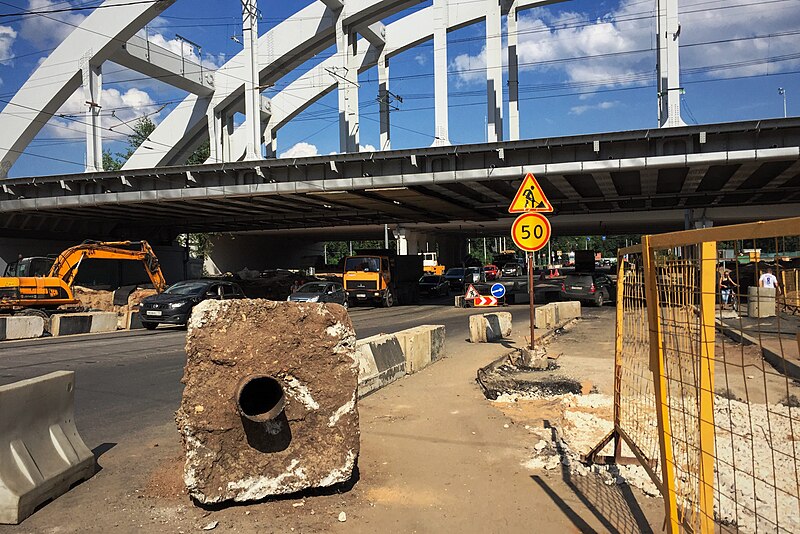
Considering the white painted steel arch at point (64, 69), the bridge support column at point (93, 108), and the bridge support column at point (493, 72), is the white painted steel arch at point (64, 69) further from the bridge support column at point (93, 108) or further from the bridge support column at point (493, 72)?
the bridge support column at point (493, 72)

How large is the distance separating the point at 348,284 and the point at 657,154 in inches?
643

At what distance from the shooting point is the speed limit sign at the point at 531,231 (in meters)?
10.7

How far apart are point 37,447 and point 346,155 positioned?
872 inches

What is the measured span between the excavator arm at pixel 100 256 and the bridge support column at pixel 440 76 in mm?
17491

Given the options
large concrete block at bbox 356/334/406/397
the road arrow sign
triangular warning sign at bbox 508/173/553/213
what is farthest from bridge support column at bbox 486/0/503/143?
large concrete block at bbox 356/334/406/397

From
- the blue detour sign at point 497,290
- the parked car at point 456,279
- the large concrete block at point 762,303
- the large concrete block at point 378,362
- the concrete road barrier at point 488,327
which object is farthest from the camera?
→ the parked car at point 456,279

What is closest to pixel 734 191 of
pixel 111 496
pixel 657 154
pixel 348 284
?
pixel 657 154

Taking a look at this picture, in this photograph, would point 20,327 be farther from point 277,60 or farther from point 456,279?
point 456,279

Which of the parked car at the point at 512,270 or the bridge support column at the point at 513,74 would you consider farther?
the parked car at the point at 512,270

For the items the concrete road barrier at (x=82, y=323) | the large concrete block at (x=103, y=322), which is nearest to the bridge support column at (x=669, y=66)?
the large concrete block at (x=103, y=322)

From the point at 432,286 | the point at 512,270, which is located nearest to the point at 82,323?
the point at 432,286

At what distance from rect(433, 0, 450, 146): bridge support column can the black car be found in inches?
738

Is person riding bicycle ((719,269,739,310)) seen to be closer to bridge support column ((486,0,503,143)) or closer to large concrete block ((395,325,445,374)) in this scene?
large concrete block ((395,325,445,374))

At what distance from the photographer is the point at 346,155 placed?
84.7ft
